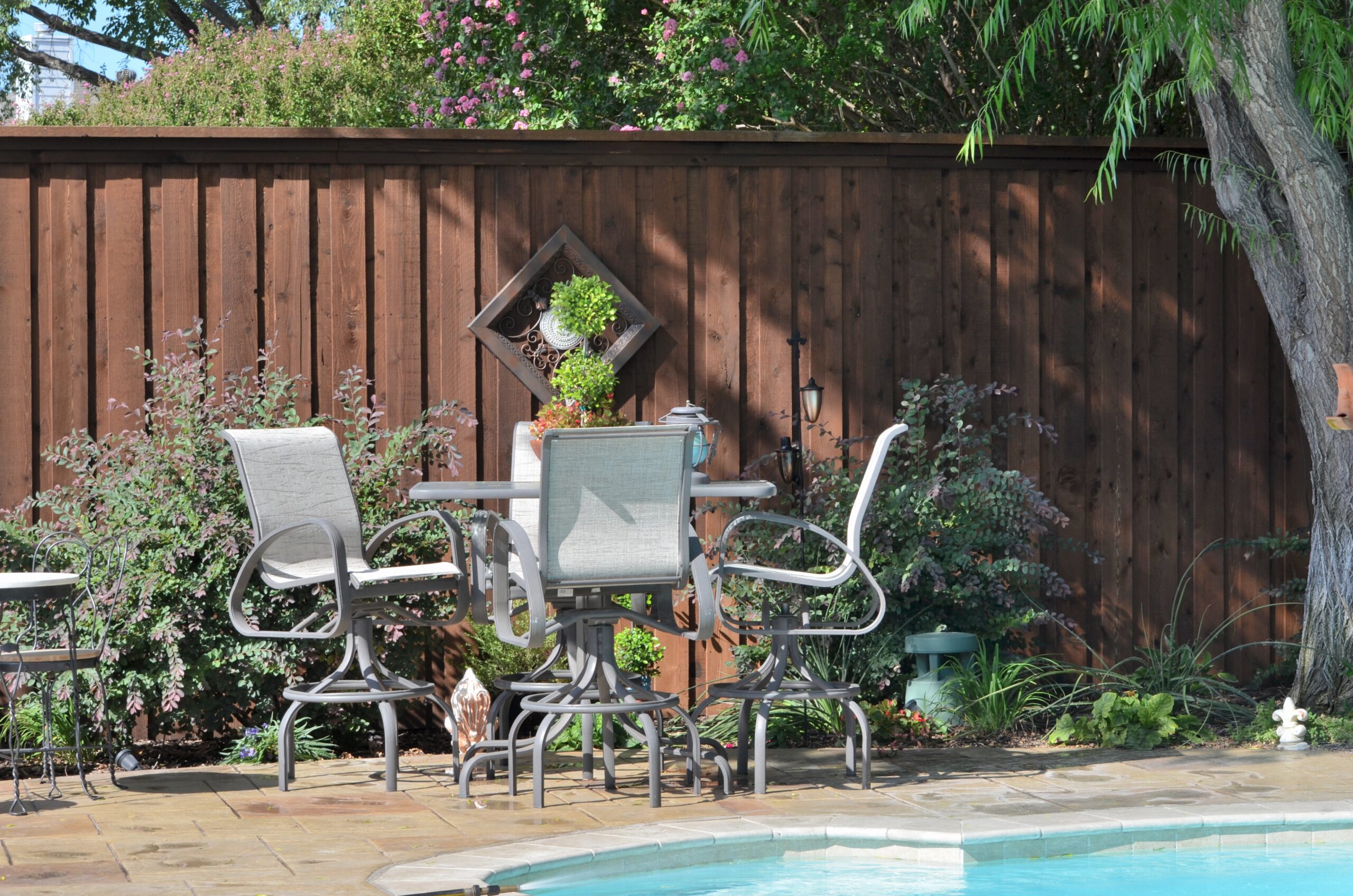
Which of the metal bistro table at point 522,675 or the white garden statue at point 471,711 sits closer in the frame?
the metal bistro table at point 522,675

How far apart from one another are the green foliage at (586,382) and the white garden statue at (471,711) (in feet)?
3.20

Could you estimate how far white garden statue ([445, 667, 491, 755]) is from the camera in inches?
181

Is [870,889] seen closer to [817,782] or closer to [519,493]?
[817,782]

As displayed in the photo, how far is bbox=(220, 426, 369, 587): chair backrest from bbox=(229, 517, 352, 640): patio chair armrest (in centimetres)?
10

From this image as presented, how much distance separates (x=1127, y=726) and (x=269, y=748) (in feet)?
9.50

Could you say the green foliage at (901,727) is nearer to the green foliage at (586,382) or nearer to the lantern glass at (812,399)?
the lantern glass at (812,399)

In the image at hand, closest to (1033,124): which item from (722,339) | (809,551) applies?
(722,339)

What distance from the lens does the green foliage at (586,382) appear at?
4766mm

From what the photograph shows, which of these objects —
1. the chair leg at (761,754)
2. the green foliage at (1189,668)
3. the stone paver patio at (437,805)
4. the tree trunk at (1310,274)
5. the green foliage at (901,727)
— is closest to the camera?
the stone paver patio at (437,805)

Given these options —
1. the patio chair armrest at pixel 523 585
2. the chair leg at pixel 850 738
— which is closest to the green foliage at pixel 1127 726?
the chair leg at pixel 850 738

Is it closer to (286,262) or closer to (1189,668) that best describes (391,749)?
(286,262)

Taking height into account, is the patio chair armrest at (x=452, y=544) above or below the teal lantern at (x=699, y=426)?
below

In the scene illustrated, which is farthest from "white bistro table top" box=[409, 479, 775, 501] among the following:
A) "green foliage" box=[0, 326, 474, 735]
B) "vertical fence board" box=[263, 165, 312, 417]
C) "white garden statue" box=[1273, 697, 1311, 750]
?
"white garden statue" box=[1273, 697, 1311, 750]

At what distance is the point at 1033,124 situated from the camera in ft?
25.2
